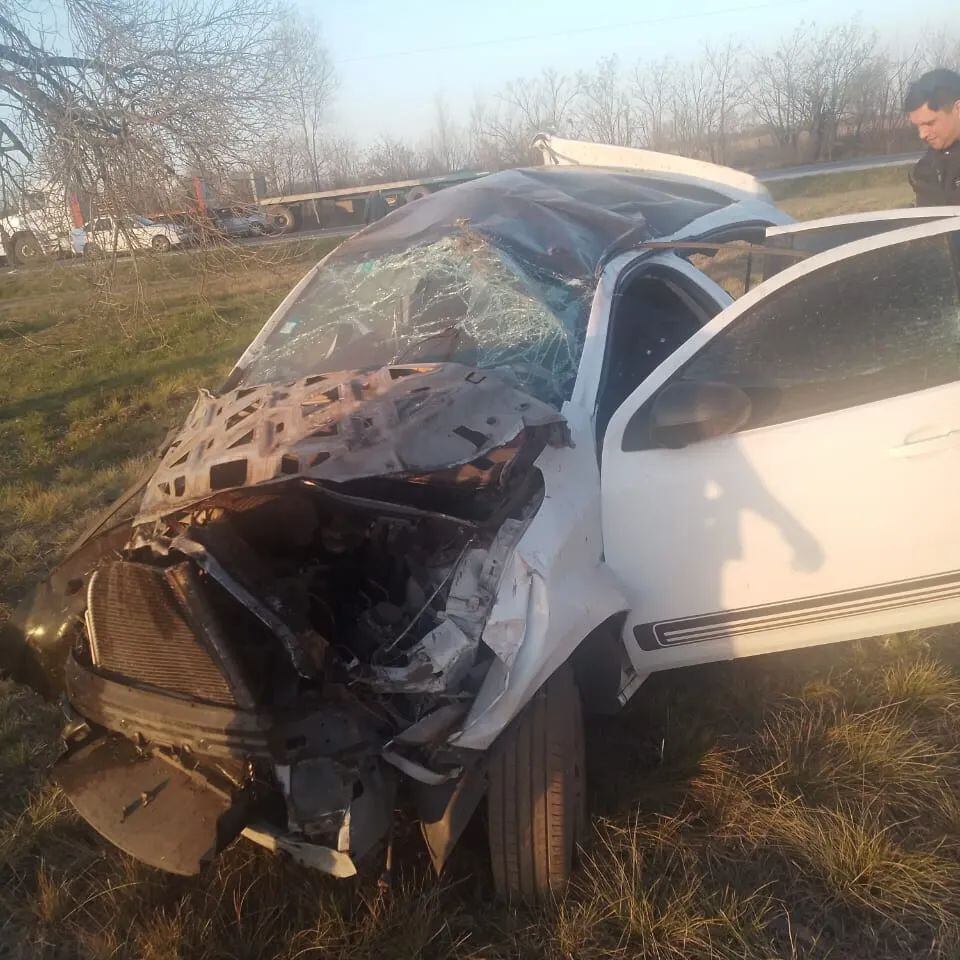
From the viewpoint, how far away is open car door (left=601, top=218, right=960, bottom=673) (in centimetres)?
225

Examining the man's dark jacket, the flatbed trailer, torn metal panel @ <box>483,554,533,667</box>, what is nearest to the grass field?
torn metal panel @ <box>483,554,533,667</box>

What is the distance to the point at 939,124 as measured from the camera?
12.6 ft

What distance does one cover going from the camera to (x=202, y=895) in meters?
2.19

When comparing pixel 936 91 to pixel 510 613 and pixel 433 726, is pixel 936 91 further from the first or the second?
pixel 433 726

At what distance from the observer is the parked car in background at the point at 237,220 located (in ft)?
20.7

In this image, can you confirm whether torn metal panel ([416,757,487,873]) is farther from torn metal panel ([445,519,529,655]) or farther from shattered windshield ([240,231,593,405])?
shattered windshield ([240,231,593,405])

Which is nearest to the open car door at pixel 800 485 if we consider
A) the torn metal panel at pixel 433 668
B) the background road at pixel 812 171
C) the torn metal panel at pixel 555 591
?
the torn metal panel at pixel 555 591

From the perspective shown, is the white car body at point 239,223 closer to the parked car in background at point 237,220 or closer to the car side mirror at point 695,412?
the parked car in background at point 237,220

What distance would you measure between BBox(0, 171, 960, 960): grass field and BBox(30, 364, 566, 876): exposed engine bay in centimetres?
33

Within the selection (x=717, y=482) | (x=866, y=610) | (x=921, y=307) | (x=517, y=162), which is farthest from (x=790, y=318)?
(x=517, y=162)

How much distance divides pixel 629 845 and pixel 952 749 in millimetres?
1076

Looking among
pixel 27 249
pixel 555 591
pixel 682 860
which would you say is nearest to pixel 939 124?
pixel 555 591

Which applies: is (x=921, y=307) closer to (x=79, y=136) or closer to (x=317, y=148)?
(x=79, y=136)

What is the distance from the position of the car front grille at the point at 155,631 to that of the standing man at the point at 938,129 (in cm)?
392
